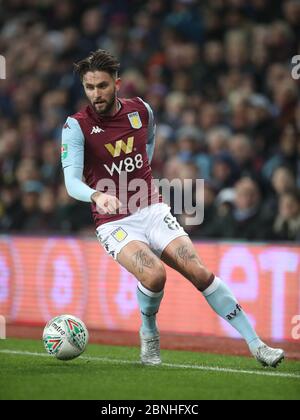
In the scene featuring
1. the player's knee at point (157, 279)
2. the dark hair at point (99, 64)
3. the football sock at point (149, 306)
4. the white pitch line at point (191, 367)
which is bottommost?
the white pitch line at point (191, 367)

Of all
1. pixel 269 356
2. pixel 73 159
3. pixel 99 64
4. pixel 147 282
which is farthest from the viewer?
pixel 99 64

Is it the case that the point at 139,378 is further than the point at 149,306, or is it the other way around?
the point at 149,306

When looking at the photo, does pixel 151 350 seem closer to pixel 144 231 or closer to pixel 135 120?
pixel 144 231

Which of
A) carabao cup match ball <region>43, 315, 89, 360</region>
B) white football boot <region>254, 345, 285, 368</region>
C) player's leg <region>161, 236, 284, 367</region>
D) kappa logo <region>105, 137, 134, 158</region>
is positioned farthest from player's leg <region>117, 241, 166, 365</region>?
white football boot <region>254, 345, 285, 368</region>

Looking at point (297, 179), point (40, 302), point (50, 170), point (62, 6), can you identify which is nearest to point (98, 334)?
point (40, 302)

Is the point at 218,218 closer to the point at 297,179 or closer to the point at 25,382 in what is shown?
the point at 297,179

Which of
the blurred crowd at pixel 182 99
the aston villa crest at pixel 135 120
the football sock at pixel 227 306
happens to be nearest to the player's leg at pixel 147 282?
the football sock at pixel 227 306

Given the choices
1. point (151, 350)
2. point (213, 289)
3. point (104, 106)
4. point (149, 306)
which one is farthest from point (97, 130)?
point (151, 350)

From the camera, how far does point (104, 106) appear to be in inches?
288

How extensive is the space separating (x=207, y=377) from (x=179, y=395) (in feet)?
2.99

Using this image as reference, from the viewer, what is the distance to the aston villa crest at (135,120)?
7582 mm

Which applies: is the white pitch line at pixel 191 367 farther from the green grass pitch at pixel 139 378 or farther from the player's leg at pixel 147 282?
the player's leg at pixel 147 282

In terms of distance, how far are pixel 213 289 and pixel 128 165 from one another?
1.17 metres

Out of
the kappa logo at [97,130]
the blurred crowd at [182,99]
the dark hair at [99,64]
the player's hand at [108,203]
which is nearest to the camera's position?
the player's hand at [108,203]
